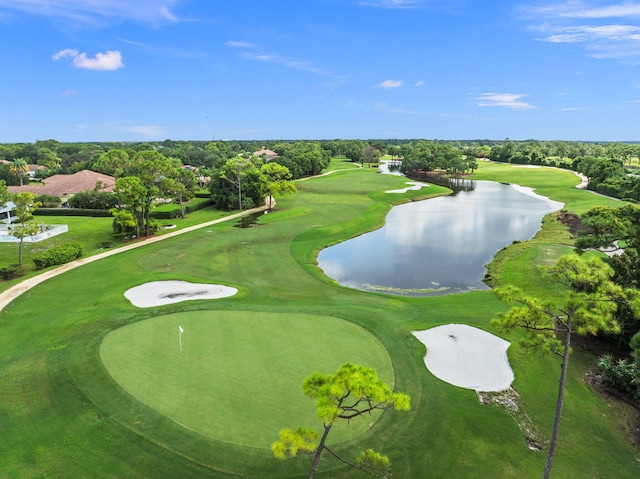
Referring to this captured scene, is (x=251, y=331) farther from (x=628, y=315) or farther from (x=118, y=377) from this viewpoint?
(x=628, y=315)

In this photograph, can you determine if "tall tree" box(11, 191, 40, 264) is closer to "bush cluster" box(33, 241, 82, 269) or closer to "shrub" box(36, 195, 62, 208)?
"bush cluster" box(33, 241, 82, 269)

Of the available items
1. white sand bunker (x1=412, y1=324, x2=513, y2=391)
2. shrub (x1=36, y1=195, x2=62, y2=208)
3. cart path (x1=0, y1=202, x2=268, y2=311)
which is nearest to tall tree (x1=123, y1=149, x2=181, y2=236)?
cart path (x1=0, y1=202, x2=268, y2=311)

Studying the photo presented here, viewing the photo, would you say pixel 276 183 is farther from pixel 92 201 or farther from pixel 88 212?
pixel 92 201

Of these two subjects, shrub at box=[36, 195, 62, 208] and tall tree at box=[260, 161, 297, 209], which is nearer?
shrub at box=[36, 195, 62, 208]

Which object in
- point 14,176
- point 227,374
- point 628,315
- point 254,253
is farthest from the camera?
point 14,176

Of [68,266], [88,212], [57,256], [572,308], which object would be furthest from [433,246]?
[88,212]

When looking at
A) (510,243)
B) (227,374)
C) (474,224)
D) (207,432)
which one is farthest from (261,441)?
(474,224)
